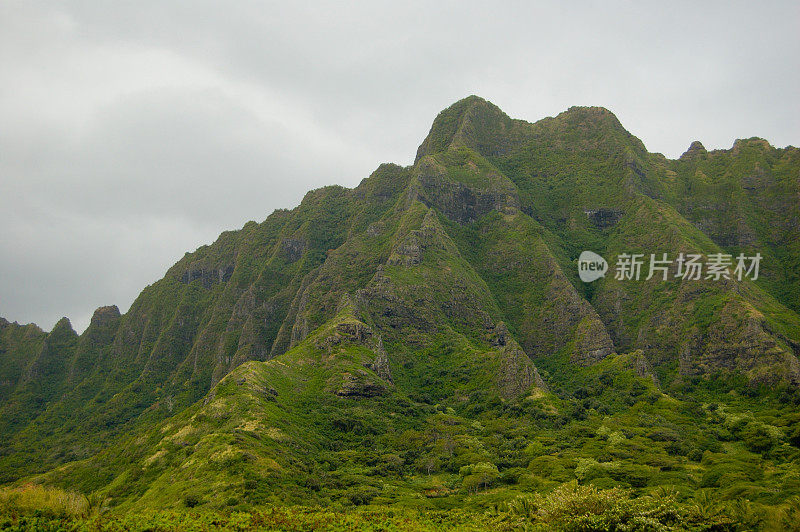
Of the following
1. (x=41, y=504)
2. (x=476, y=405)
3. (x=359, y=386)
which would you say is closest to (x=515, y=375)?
(x=476, y=405)

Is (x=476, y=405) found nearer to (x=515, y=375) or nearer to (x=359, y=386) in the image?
(x=515, y=375)

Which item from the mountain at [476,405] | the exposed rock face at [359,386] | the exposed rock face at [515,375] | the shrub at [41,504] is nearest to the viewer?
the shrub at [41,504]

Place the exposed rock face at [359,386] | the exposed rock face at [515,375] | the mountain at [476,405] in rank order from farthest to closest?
the exposed rock face at [515,375] < the exposed rock face at [359,386] < the mountain at [476,405]

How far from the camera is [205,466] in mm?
75625

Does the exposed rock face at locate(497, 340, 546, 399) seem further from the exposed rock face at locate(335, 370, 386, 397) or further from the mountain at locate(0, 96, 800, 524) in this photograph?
the exposed rock face at locate(335, 370, 386, 397)

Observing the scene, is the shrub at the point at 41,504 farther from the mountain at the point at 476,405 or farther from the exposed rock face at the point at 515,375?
the exposed rock face at the point at 515,375

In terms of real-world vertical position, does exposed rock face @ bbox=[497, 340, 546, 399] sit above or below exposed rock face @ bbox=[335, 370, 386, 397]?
above

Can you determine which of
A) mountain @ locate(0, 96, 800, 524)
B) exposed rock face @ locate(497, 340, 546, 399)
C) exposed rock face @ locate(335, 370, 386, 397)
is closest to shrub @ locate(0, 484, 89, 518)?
mountain @ locate(0, 96, 800, 524)

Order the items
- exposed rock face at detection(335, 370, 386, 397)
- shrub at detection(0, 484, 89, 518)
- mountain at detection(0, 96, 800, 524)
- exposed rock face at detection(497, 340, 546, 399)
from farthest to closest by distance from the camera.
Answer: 1. exposed rock face at detection(497, 340, 546, 399)
2. exposed rock face at detection(335, 370, 386, 397)
3. mountain at detection(0, 96, 800, 524)
4. shrub at detection(0, 484, 89, 518)

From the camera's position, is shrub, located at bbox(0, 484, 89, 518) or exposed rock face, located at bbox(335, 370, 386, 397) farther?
exposed rock face, located at bbox(335, 370, 386, 397)

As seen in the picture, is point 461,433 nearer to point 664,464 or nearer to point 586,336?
point 664,464

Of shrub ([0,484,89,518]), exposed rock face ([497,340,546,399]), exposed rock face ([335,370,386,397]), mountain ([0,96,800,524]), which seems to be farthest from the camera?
exposed rock face ([497,340,546,399])

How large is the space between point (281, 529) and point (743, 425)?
113594 mm

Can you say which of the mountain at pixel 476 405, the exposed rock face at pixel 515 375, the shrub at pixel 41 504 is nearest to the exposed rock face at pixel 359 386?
the mountain at pixel 476 405
